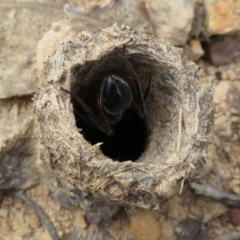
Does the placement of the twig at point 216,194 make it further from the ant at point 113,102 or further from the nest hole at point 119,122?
the ant at point 113,102

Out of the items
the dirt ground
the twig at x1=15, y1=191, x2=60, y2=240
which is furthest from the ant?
the twig at x1=15, y1=191, x2=60, y2=240

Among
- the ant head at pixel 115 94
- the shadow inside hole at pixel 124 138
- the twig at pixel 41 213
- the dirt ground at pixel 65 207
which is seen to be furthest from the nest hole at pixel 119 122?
the twig at pixel 41 213

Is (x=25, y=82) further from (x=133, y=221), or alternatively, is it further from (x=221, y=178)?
(x=221, y=178)

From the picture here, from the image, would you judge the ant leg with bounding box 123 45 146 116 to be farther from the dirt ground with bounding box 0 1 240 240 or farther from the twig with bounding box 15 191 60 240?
the twig with bounding box 15 191 60 240

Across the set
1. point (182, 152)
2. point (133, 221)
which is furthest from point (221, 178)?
point (182, 152)

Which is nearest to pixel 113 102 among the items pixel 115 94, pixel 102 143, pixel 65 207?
pixel 115 94

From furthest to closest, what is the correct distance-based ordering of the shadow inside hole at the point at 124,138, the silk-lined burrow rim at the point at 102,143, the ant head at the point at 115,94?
the shadow inside hole at the point at 124,138 < the ant head at the point at 115,94 < the silk-lined burrow rim at the point at 102,143
